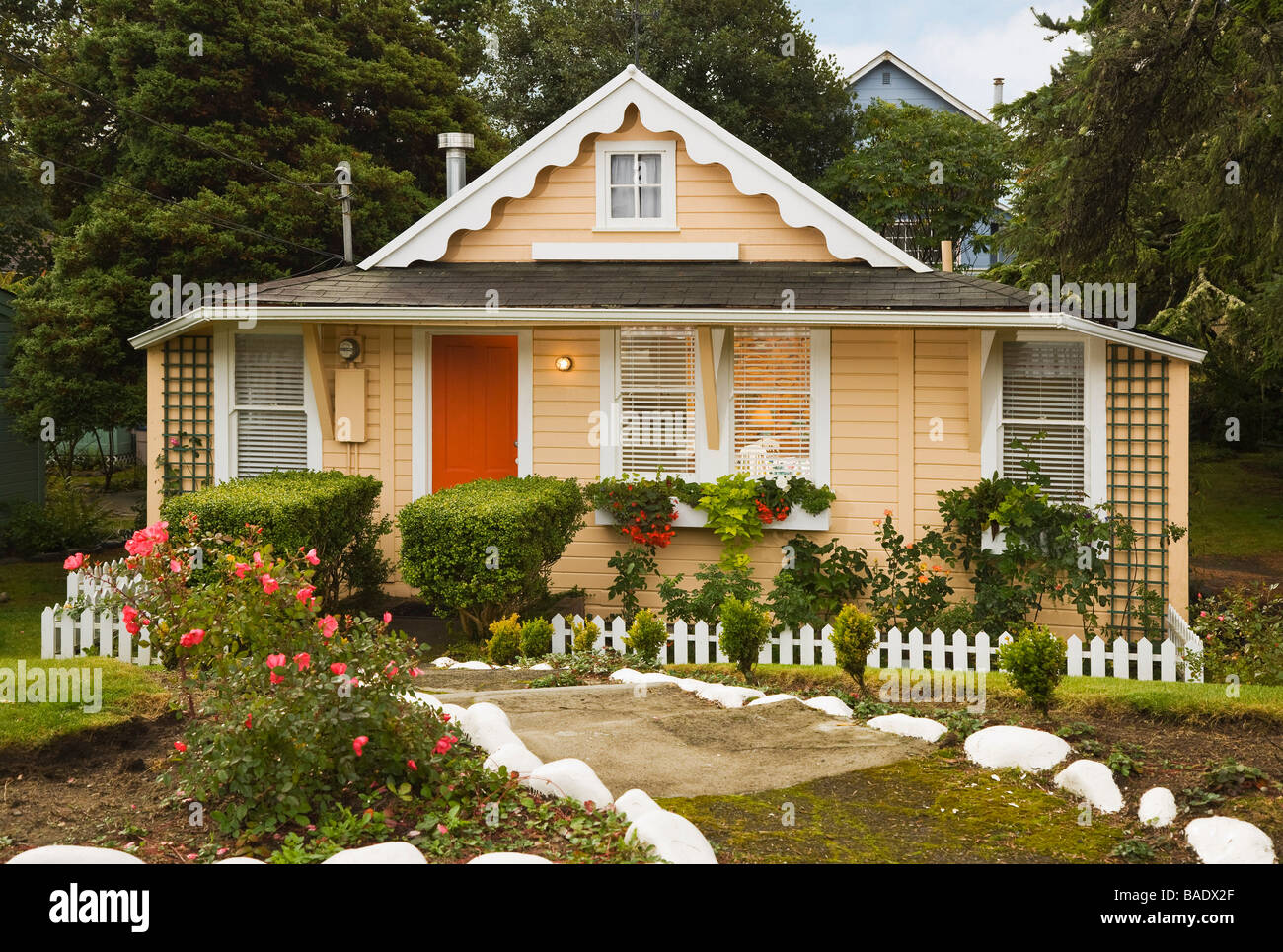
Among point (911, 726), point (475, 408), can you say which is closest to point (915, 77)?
point (475, 408)

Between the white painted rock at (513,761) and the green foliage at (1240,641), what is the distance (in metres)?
5.02

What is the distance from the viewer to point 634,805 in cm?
465

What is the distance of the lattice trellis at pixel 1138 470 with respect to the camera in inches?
405

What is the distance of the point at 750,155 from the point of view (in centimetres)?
1146

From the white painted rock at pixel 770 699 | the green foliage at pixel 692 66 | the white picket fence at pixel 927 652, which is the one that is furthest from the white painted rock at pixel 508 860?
the green foliage at pixel 692 66

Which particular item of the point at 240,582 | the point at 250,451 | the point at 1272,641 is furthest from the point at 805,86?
the point at 240,582

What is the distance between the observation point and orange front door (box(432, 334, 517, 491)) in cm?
1185

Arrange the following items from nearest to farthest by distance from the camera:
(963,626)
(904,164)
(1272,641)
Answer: (1272,641) → (963,626) → (904,164)

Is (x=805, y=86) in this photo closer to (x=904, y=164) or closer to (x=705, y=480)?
(x=904, y=164)

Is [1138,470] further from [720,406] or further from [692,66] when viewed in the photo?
[692,66]

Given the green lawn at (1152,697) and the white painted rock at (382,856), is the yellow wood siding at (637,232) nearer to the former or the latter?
the green lawn at (1152,697)

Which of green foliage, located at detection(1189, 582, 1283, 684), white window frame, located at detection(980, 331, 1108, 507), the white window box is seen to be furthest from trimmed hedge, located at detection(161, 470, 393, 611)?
green foliage, located at detection(1189, 582, 1283, 684)

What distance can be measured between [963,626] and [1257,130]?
17.2ft

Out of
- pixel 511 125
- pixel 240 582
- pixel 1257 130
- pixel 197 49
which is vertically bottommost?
pixel 240 582
